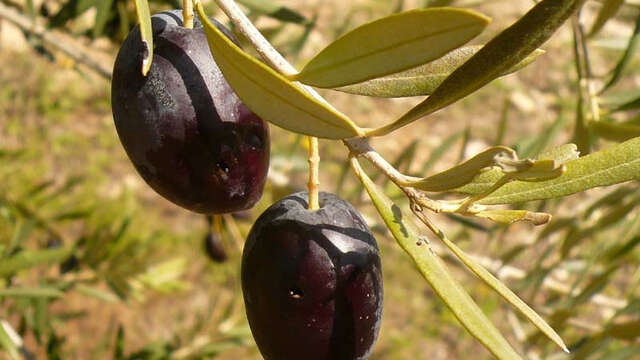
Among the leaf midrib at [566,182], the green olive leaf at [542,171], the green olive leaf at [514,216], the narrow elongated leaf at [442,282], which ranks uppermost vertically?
the green olive leaf at [542,171]

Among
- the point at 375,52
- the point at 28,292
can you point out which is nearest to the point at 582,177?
the point at 375,52

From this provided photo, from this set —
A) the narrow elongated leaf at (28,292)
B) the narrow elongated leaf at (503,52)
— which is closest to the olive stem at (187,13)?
the narrow elongated leaf at (503,52)

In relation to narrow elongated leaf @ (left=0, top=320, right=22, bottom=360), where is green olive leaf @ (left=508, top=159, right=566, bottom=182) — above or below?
above

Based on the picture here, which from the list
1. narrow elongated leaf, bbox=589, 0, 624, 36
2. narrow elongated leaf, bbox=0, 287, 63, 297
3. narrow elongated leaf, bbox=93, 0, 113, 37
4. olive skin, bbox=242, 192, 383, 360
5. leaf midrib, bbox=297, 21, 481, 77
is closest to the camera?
leaf midrib, bbox=297, 21, 481, 77

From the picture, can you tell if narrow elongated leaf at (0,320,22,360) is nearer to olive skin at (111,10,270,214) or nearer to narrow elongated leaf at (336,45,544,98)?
olive skin at (111,10,270,214)

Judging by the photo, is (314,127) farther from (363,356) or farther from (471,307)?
(363,356)

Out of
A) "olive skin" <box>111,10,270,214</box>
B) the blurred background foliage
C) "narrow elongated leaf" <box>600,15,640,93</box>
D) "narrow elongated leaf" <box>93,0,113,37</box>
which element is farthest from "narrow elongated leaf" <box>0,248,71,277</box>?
"narrow elongated leaf" <box>600,15,640,93</box>

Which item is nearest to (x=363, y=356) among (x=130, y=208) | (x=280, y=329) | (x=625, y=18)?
(x=280, y=329)

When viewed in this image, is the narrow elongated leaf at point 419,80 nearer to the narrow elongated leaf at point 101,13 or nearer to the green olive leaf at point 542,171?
the green olive leaf at point 542,171
